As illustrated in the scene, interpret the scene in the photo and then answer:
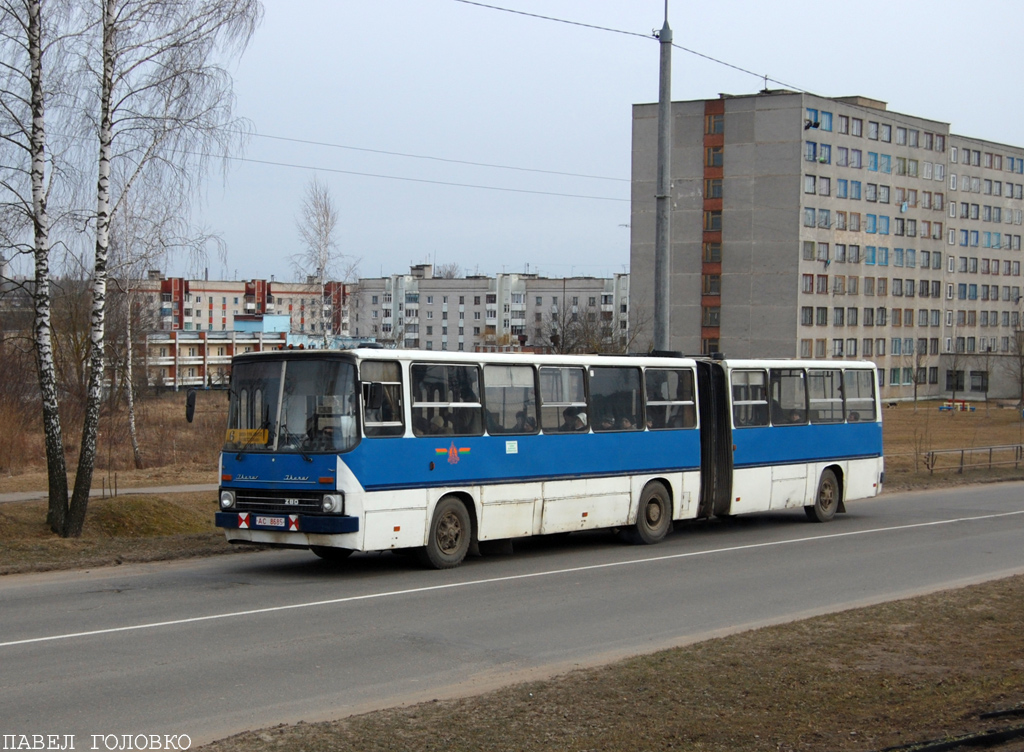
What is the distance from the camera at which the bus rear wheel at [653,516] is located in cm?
1786

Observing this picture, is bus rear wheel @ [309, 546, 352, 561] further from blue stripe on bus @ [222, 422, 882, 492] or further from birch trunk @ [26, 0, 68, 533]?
birch trunk @ [26, 0, 68, 533]

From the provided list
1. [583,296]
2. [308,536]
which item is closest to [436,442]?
[308,536]

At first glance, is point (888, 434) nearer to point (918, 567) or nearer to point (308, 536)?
point (918, 567)

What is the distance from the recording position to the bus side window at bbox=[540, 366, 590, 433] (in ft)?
53.8

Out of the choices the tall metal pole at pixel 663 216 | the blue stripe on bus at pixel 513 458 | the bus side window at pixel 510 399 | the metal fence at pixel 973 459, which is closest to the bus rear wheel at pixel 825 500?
the blue stripe on bus at pixel 513 458

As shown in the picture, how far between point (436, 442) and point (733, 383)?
24.1 feet

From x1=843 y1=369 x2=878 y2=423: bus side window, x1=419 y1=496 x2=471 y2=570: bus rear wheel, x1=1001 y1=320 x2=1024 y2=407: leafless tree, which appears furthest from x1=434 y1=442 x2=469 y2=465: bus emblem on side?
x1=1001 y1=320 x2=1024 y2=407: leafless tree

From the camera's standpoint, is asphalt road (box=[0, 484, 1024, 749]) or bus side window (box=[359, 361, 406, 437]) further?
bus side window (box=[359, 361, 406, 437])

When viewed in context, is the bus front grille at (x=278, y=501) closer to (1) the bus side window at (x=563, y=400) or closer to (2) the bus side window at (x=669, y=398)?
(1) the bus side window at (x=563, y=400)

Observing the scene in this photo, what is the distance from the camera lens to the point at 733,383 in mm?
20000

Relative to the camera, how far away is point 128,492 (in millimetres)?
24750

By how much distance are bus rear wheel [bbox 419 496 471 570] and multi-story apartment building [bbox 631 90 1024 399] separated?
75699 mm

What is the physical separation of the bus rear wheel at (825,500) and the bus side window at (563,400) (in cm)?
695

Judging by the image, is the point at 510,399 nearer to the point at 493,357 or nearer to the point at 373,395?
the point at 493,357
